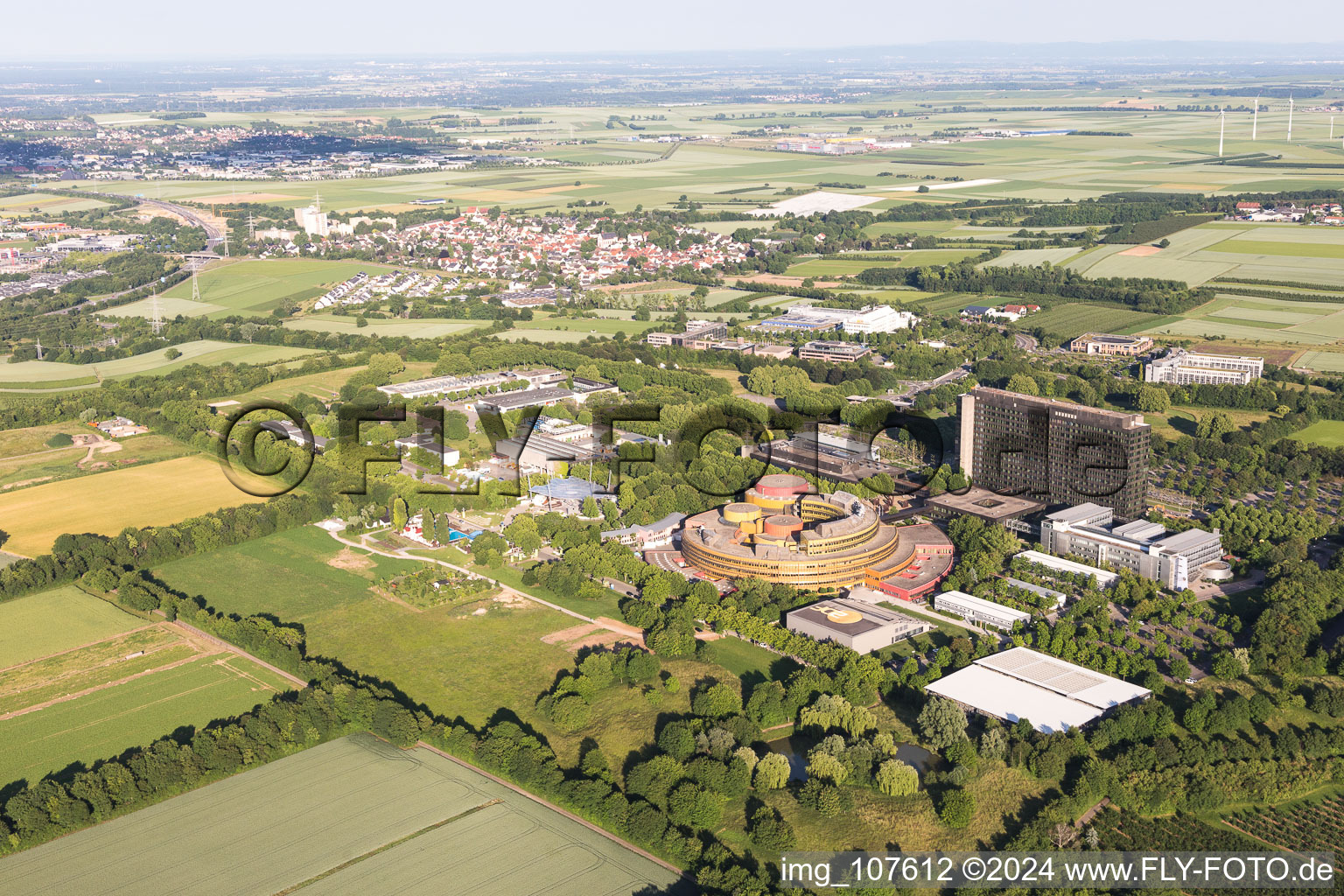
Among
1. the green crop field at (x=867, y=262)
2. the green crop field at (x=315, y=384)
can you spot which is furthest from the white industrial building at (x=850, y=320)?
the green crop field at (x=315, y=384)

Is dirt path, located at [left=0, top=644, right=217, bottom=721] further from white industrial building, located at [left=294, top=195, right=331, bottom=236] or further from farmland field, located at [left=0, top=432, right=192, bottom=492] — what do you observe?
white industrial building, located at [left=294, top=195, right=331, bottom=236]

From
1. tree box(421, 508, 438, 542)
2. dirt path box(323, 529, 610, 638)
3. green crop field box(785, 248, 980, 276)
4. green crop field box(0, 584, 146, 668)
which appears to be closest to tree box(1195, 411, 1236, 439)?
dirt path box(323, 529, 610, 638)

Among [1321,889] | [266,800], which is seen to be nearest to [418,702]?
[266,800]

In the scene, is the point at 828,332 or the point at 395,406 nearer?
the point at 395,406

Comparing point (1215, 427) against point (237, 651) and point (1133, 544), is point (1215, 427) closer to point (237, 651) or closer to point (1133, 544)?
point (1133, 544)

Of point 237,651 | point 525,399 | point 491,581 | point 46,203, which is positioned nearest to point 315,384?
point 525,399

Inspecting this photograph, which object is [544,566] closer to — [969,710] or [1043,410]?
[969,710]
